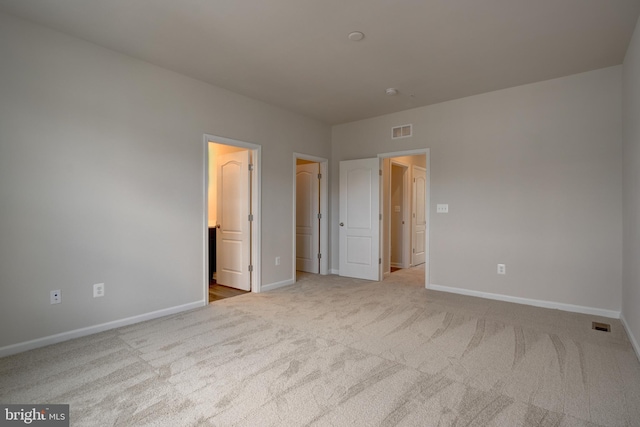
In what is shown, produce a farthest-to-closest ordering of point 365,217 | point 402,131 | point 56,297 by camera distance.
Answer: point 365,217 < point 402,131 < point 56,297

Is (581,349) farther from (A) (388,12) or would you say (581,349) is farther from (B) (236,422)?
(A) (388,12)

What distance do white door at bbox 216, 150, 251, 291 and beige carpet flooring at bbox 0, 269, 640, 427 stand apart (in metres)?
1.17

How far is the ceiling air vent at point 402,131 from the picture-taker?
512 cm

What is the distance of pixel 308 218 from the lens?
20.2 feet

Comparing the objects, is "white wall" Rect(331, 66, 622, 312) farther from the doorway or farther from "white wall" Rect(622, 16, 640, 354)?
the doorway

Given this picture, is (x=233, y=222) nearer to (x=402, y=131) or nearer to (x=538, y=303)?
(x=402, y=131)

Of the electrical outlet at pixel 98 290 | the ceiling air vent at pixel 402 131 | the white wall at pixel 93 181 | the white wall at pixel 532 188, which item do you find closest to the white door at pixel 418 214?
the ceiling air vent at pixel 402 131

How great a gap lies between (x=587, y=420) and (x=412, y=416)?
982 millimetres

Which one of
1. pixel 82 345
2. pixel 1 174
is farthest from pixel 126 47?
pixel 82 345

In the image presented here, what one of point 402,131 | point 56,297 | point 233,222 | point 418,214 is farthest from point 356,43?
point 418,214

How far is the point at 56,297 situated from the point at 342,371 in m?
2.59

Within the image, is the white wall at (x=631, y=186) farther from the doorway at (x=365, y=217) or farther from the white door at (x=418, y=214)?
the white door at (x=418, y=214)

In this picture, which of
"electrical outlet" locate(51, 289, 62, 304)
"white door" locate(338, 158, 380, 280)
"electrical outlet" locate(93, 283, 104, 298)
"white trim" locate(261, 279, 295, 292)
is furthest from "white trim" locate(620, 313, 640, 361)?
"electrical outlet" locate(51, 289, 62, 304)

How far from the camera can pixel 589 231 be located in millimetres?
3695
